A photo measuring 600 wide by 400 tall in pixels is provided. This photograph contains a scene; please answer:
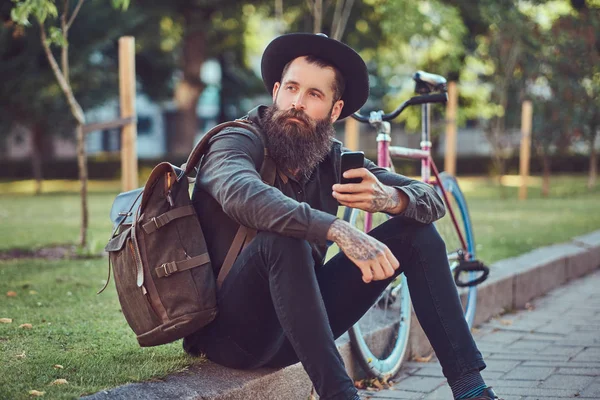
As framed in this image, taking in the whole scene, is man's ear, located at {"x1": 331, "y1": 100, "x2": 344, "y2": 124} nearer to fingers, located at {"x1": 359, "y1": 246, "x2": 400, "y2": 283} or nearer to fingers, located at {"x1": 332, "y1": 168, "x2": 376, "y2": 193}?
fingers, located at {"x1": 332, "y1": 168, "x2": 376, "y2": 193}

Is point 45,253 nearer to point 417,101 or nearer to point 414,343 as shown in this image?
point 414,343

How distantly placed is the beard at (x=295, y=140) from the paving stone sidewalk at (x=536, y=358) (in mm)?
1239

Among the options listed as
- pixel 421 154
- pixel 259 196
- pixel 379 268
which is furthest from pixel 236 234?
pixel 421 154

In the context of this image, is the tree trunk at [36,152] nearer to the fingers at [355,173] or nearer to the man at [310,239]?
the man at [310,239]

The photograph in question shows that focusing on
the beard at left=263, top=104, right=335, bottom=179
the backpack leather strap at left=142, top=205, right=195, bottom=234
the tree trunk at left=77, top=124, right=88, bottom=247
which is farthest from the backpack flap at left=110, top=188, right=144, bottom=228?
the tree trunk at left=77, top=124, right=88, bottom=247

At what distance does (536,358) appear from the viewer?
4.61 metres

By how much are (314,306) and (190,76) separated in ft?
73.4

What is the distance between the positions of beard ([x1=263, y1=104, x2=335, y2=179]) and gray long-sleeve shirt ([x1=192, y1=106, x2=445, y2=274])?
51mm

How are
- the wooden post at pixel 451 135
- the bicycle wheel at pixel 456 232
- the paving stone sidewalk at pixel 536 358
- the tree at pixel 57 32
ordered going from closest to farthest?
1. the paving stone sidewalk at pixel 536 358
2. the bicycle wheel at pixel 456 232
3. the tree at pixel 57 32
4. the wooden post at pixel 451 135

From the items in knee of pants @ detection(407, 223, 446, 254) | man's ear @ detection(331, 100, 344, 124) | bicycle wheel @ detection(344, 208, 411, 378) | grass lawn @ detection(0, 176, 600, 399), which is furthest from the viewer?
bicycle wheel @ detection(344, 208, 411, 378)

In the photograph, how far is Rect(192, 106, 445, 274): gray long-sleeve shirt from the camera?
2.76 meters

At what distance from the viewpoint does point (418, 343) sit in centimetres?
469

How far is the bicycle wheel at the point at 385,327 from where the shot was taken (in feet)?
13.3

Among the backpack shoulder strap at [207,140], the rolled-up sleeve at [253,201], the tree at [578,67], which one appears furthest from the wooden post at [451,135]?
the rolled-up sleeve at [253,201]
